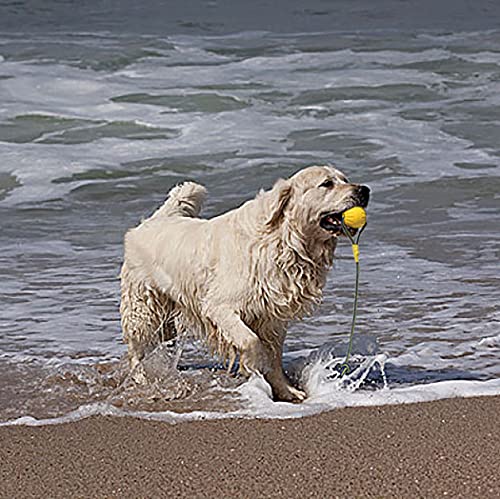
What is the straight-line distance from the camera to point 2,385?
591 cm

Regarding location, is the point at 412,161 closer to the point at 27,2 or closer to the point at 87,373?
the point at 87,373

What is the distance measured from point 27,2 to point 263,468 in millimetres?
23025

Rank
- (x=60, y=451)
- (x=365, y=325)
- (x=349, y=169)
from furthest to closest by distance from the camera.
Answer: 1. (x=349, y=169)
2. (x=365, y=325)
3. (x=60, y=451)

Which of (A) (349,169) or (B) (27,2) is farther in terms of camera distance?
(B) (27,2)

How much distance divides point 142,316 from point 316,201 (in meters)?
1.28

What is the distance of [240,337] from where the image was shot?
5480mm

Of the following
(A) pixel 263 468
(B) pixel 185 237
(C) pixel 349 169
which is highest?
(B) pixel 185 237

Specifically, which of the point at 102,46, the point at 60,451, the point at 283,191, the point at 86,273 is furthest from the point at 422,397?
the point at 102,46

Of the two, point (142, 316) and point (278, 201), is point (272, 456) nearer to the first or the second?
point (278, 201)

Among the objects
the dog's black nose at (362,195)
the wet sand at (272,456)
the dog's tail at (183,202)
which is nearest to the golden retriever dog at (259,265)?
the dog's black nose at (362,195)

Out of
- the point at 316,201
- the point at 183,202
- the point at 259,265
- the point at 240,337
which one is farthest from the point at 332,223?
the point at 183,202

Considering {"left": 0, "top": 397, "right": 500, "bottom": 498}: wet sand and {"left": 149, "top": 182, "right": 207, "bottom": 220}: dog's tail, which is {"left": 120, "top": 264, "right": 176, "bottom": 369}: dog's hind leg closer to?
{"left": 149, "top": 182, "right": 207, "bottom": 220}: dog's tail

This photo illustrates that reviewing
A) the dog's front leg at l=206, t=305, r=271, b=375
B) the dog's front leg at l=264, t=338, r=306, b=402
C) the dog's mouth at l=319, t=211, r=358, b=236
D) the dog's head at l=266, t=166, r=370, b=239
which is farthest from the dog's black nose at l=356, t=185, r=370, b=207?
the dog's front leg at l=264, t=338, r=306, b=402

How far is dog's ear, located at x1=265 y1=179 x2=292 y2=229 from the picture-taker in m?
5.41
